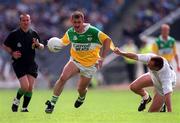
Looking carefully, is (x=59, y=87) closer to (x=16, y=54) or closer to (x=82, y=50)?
(x=82, y=50)

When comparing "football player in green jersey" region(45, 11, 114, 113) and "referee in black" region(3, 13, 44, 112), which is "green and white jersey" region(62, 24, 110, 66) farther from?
"referee in black" region(3, 13, 44, 112)

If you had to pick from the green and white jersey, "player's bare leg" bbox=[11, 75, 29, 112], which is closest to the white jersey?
the green and white jersey

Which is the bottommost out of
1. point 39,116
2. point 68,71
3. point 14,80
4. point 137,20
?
point 39,116

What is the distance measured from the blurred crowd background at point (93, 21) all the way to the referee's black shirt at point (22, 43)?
1610 centimetres

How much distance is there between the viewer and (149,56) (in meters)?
16.8

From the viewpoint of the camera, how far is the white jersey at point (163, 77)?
16797mm

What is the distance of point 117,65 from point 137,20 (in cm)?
271

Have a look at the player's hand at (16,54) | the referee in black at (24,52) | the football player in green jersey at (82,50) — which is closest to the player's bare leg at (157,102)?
the football player in green jersey at (82,50)

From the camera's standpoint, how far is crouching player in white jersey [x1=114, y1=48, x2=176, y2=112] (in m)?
16.7

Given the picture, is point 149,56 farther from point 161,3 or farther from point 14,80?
point 161,3

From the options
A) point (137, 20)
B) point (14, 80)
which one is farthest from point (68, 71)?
point (137, 20)

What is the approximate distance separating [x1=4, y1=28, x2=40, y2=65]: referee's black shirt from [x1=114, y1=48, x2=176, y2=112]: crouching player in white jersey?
8.75 feet

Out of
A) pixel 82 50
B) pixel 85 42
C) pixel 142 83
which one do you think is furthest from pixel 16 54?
pixel 142 83

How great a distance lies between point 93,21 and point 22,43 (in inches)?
764
